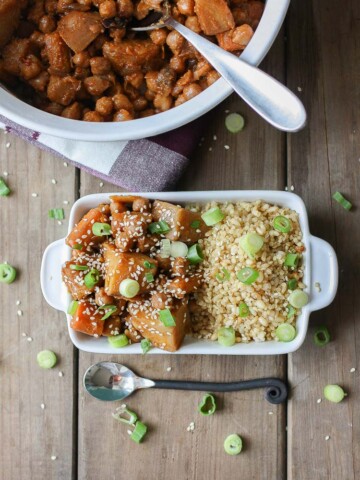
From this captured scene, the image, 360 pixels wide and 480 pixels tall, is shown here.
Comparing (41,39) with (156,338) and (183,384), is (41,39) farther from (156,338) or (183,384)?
(183,384)

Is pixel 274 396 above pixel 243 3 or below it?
below

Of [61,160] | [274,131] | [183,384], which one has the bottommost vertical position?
[183,384]

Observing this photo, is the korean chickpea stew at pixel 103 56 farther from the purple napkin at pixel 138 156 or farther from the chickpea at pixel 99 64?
the purple napkin at pixel 138 156

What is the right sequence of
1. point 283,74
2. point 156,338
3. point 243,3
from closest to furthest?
point 243,3, point 156,338, point 283,74

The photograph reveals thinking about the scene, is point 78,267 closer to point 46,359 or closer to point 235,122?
point 46,359

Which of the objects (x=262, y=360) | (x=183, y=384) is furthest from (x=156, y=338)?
(x=262, y=360)

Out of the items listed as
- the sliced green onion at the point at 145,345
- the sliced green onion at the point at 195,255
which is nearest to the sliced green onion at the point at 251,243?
the sliced green onion at the point at 195,255

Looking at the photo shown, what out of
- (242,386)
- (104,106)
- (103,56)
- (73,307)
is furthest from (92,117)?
(242,386)

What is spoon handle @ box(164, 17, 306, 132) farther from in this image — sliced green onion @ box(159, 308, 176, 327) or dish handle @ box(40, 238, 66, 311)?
dish handle @ box(40, 238, 66, 311)
